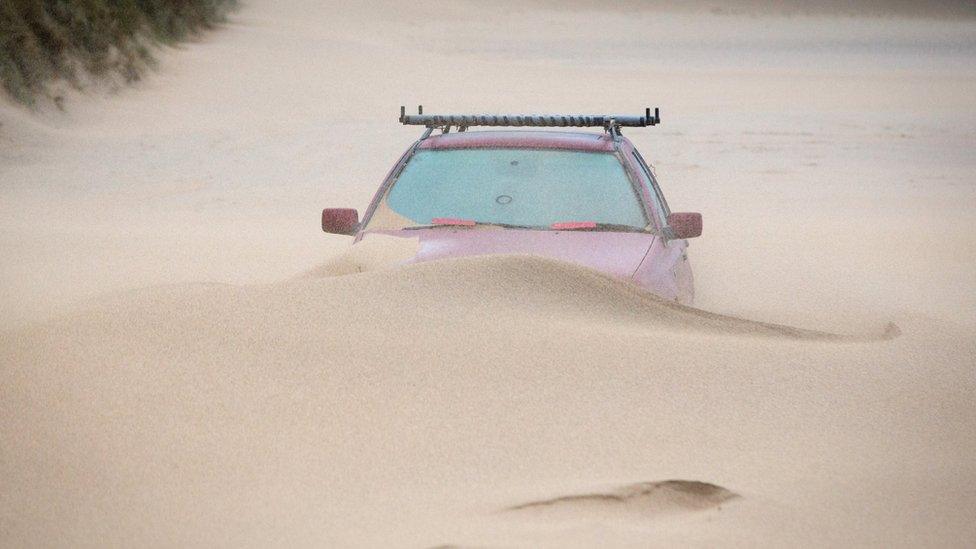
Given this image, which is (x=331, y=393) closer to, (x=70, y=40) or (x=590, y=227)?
(x=590, y=227)

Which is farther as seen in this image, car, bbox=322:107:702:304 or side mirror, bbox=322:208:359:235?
side mirror, bbox=322:208:359:235

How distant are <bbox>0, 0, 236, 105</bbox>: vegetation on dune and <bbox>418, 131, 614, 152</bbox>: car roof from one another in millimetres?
16730

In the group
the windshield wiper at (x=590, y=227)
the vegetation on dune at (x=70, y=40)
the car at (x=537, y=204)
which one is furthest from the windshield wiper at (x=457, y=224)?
the vegetation on dune at (x=70, y=40)

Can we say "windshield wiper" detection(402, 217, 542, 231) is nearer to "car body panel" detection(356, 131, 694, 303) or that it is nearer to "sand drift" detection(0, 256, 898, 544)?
"car body panel" detection(356, 131, 694, 303)

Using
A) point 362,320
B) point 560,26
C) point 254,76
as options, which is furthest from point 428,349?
point 560,26

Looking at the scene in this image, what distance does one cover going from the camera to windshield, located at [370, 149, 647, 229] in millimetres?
7594

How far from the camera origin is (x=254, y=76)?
102 feet

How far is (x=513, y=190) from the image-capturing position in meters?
7.79

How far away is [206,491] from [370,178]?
1530cm

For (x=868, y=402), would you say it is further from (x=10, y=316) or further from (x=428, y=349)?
(x=10, y=316)

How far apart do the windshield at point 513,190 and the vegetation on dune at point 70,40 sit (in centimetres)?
1698

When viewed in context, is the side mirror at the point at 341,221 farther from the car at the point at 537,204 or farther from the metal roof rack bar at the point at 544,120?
the metal roof rack bar at the point at 544,120

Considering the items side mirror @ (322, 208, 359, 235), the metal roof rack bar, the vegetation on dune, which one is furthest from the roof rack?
the vegetation on dune

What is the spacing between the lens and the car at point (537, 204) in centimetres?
712
